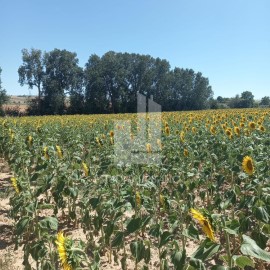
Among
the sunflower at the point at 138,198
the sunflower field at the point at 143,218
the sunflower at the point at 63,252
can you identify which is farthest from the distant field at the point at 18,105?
the sunflower at the point at 63,252

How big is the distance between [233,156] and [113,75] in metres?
44.5

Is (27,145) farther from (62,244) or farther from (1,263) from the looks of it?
(62,244)

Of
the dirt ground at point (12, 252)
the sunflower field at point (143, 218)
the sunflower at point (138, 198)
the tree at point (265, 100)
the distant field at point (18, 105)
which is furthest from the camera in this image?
the tree at point (265, 100)

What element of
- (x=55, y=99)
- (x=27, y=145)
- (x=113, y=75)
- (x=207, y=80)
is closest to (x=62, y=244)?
(x=27, y=145)

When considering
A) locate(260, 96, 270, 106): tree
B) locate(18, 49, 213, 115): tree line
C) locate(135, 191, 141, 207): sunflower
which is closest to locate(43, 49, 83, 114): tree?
locate(18, 49, 213, 115): tree line

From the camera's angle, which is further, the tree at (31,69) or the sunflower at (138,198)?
the tree at (31,69)

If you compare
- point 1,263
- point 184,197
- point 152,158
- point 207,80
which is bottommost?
point 1,263

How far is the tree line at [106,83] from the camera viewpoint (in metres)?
44.7

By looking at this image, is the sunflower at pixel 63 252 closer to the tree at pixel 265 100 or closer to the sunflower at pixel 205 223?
the sunflower at pixel 205 223

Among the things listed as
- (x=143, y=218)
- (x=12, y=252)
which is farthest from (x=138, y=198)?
(x=12, y=252)

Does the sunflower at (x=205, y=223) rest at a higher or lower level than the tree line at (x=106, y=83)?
lower

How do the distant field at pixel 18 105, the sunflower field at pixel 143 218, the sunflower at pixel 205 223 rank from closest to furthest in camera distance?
the sunflower at pixel 205 223, the sunflower field at pixel 143 218, the distant field at pixel 18 105

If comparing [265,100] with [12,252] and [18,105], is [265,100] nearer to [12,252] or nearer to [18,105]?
[18,105]

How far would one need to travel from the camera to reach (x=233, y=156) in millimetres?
4840
